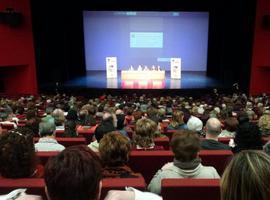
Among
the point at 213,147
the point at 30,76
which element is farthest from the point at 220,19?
the point at 213,147

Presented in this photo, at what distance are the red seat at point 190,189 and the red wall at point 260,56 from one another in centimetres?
1415

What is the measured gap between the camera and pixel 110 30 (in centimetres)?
1819

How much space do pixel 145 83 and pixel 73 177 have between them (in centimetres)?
1459

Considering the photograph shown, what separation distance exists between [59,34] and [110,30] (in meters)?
2.61

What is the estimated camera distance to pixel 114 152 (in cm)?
280

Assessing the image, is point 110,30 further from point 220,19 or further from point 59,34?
point 220,19

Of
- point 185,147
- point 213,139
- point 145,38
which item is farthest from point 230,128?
point 145,38

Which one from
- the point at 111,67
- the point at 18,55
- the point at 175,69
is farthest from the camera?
the point at 111,67

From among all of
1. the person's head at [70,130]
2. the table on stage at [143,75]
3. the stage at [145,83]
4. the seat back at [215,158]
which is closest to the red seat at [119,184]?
the seat back at [215,158]

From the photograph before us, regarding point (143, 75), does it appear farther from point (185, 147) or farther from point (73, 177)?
point (73, 177)

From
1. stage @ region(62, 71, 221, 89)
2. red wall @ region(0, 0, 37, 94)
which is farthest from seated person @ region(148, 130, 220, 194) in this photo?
red wall @ region(0, 0, 37, 94)

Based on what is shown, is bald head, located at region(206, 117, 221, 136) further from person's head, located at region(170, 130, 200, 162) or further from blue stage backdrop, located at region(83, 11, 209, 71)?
blue stage backdrop, located at region(83, 11, 209, 71)

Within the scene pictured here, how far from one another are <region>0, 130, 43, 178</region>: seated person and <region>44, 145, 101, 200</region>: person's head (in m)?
0.96

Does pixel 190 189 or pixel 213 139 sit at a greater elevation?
pixel 190 189
